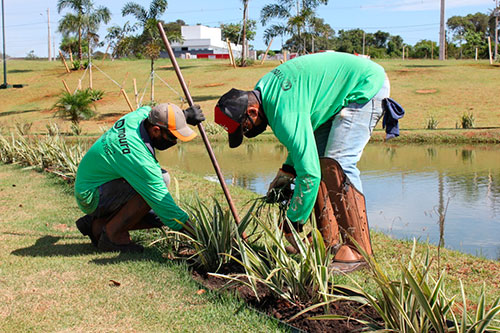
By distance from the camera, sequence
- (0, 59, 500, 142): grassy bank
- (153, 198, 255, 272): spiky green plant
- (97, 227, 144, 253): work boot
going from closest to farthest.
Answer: (153, 198, 255, 272): spiky green plant, (97, 227, 144, 253): work boot, (0, 59, 500, 142): grassy bank

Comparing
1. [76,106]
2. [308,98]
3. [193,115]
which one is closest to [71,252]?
[193,115]

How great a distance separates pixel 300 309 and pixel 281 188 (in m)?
1.24

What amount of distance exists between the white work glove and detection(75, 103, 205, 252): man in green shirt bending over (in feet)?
2.40

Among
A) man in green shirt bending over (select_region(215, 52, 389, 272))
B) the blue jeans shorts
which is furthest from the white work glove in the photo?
the blue jeans shorts

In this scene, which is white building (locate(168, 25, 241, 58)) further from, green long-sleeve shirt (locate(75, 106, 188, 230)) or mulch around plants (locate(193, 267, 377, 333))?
mulch around plants (locate(193, 267, 377, 333))

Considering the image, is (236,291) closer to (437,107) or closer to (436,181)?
(436,181)

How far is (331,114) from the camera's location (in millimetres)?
4352

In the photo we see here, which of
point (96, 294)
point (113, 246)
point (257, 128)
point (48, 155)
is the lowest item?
point (96, 294)

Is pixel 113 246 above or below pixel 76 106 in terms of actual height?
below

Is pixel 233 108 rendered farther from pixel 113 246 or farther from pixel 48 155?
pixel 48 155

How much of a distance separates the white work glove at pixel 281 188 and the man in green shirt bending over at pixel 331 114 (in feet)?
0.12

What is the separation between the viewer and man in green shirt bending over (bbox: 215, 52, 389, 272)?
13.4ft

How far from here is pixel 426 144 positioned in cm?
1514

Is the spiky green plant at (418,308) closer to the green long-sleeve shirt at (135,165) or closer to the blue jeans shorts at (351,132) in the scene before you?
the blue jeans shorts at (351,132)
